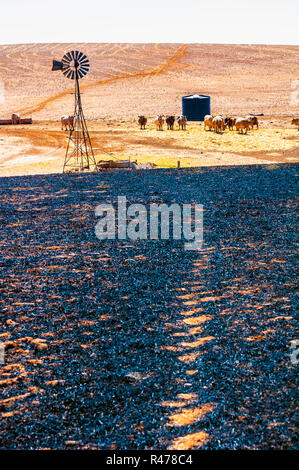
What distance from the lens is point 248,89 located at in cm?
5881

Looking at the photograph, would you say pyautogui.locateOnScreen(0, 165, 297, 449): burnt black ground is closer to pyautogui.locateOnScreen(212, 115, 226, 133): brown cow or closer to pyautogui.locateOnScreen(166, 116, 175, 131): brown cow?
pyautogui.locateOnScreen(212, 115, 226, 133): brown cow

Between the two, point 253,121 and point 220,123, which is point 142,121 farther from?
point 253,121

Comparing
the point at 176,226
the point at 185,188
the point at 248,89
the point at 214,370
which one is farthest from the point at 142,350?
the point at 248,89

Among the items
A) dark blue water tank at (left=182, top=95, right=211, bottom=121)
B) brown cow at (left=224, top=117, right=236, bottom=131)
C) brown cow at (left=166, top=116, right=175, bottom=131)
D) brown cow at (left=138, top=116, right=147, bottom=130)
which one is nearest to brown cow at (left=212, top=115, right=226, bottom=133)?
brown cow at (left=224, top=117, right=236, bottom=131)

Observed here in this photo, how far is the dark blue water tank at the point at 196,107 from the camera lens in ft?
135

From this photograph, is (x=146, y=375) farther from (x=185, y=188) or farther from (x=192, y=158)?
Result: (x=192, y=158)

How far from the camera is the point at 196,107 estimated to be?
41375 mm

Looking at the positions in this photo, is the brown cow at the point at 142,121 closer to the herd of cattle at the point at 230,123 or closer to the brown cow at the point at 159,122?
the brown cow at the point at 159,122

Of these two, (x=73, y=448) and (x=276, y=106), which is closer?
(x=73, y=448)

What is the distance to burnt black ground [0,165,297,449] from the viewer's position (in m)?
3.71

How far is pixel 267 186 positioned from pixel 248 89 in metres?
50.2

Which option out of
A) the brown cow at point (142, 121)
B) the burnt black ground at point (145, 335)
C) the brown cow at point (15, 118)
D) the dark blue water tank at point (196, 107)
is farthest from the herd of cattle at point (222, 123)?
the burnt black ground at point (145, 335)

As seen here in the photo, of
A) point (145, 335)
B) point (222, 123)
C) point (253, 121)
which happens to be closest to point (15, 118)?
point (222, 123)

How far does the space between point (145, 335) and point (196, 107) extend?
38697 millimetres
